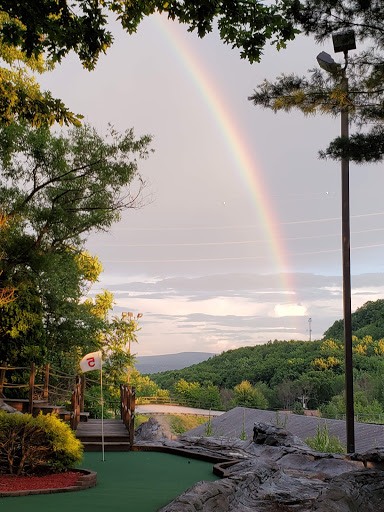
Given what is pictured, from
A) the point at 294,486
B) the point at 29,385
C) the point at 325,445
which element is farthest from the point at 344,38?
the point at 29,385

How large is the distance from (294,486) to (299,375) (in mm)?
41304

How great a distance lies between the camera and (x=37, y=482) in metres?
7.57

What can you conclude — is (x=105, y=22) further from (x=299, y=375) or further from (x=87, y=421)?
(x=299, y=375)

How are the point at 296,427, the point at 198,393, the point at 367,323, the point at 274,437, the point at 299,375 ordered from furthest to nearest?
the point at 367,323, the point at 299,375, the point at 198,393, the point at 296,427, the point at 274,437

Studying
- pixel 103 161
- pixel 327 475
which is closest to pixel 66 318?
pixel 103 161

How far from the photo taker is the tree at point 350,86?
8.09 meters

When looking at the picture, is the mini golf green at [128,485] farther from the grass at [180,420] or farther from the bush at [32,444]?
the grass at [180,420]

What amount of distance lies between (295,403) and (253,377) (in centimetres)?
522

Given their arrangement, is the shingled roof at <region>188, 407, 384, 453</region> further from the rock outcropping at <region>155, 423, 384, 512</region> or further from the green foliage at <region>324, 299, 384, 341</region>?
the green foliage at <region>324, 299, 384, 341</region>

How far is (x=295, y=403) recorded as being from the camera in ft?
147

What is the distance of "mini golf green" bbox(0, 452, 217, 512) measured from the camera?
21.0 ft

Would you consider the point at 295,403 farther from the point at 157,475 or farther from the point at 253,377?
the point at 157,475

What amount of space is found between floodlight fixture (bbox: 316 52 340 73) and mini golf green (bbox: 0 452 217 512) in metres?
7.02

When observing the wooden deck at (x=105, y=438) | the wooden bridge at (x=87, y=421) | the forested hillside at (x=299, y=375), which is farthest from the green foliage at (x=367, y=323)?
the wooden deck at (x=105, y=438)
